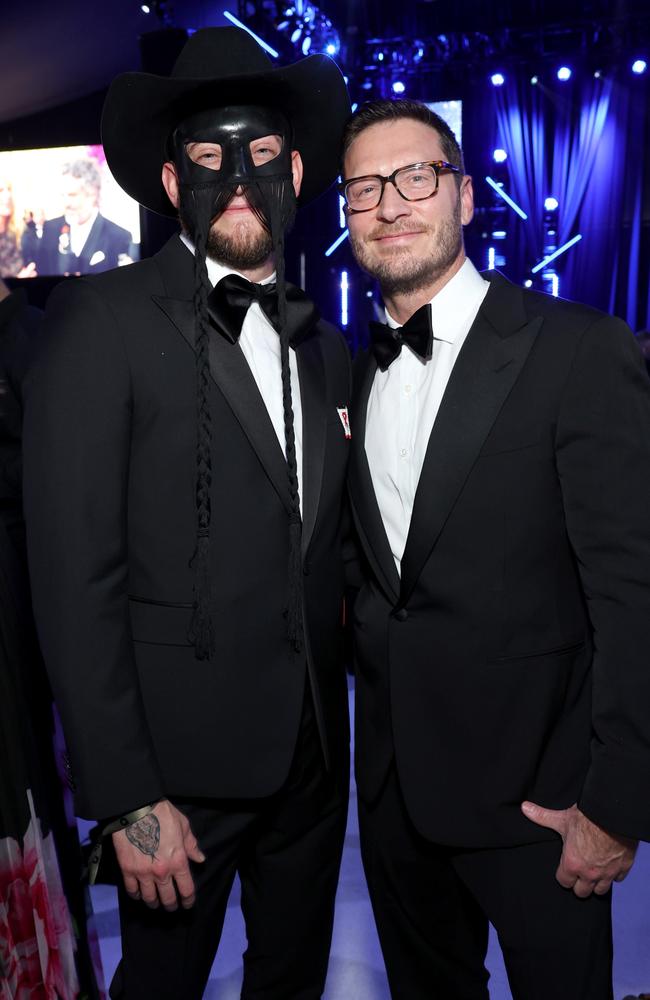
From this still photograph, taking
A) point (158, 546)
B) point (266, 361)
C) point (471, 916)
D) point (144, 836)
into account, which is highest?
Result: point (266, 361)

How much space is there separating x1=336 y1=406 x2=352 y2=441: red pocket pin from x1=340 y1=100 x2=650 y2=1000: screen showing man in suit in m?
0.03

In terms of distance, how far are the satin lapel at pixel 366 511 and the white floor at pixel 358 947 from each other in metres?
1.32

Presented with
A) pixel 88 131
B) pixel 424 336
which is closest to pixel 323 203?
pixel 88 131

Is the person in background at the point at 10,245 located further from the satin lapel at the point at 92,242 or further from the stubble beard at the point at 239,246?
the stubble beard at the point at 239,246

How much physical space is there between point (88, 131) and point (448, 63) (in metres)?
3.77

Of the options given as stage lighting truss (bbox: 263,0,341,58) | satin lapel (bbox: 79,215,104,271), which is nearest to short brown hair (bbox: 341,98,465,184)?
stage lighting truss (bbox: 263,0,341,58)

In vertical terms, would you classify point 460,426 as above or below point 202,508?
above

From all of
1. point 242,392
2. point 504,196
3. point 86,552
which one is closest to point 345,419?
point 242,392

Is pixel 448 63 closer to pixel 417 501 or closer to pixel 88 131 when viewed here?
pixel 88 131

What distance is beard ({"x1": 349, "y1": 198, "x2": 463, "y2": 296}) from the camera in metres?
1.74

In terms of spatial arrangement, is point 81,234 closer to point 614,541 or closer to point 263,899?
point 263,899

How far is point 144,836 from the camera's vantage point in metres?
1.52

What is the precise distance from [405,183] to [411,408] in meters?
0.44

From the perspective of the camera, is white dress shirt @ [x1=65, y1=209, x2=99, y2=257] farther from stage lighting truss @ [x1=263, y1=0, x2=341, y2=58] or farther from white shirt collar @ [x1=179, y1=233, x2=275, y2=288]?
white shirt collar @ [x1=179, y1=233, x2=275, y2=288]
